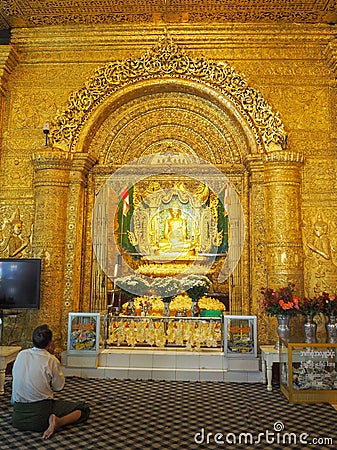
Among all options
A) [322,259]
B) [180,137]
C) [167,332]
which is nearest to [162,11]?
[180,137]

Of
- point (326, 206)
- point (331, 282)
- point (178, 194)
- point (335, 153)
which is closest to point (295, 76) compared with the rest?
point (335, 153)

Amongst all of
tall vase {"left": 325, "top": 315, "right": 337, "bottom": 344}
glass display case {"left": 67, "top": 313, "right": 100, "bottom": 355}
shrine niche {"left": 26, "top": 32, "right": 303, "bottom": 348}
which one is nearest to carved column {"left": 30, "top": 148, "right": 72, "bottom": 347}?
shrine niche {"left": 26, "top": 32, "right": 303, "bottom": 348}

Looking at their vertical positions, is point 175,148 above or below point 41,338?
above

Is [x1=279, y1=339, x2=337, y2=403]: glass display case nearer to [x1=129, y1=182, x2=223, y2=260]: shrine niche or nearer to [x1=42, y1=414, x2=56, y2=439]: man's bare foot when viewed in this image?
[x1=42, y1=414, x2=56, y2=439]: man's bare foot

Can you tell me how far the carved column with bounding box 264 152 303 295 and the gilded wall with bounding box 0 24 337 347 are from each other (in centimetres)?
2

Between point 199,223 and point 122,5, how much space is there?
4.00 m

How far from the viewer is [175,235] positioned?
7.58m

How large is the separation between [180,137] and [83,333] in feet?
12.4

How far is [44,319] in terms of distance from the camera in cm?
618

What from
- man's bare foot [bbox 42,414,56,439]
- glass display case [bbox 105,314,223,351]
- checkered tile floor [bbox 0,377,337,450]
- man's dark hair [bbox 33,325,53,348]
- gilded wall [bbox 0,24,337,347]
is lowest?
checkered tile floor [bbox 0,377,337,450]

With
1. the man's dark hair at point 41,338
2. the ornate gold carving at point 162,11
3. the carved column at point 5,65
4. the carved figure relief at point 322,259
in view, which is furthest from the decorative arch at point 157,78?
the man's dark hair at point 41,338

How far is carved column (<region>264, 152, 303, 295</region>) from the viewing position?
6090 millimetres

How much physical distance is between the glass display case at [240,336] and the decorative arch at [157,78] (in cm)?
286

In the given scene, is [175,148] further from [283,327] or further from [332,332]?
[332,332]
